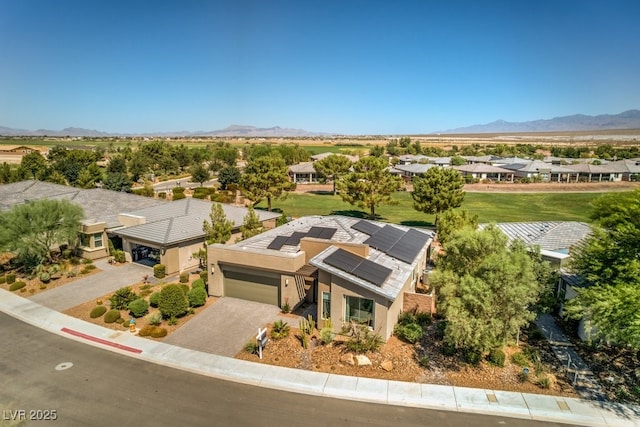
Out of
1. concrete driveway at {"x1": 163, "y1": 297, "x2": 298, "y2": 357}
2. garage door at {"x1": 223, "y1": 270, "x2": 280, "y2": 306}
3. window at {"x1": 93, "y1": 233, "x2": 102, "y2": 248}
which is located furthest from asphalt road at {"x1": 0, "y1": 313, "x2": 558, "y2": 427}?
window at {"x1": 93, "y1": 233, "x2": 102, "y2": 248}

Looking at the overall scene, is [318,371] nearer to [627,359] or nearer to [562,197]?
[627,359]

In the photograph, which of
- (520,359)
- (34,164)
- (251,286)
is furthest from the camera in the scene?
(34,164)

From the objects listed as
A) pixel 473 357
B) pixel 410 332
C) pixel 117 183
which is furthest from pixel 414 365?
pixel 117 183

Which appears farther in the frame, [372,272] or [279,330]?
[279,330]

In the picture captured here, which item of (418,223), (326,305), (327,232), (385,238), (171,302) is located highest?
(327,232)

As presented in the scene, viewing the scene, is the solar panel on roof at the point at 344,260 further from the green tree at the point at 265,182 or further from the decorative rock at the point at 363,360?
the green tree at the point at 265,182

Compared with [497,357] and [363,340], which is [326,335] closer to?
[363,340]

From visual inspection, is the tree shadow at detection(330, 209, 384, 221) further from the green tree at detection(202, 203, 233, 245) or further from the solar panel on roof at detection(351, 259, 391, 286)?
the solar panel on roof at detection(351, 259, 391, 286)

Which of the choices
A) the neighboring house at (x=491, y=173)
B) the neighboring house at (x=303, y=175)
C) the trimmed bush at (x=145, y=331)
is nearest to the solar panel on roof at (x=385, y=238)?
the trimmed bush at (x=145, y=331)
